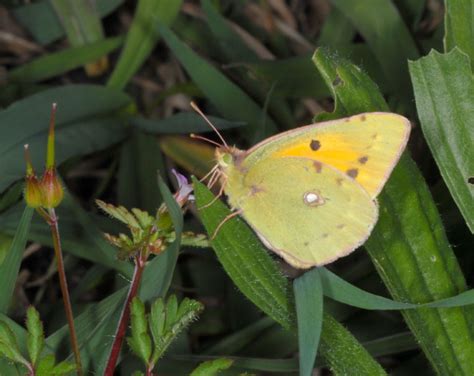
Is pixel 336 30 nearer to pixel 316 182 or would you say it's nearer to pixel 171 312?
pixel 316 182

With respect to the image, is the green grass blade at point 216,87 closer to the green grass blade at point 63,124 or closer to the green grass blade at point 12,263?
the green grass blade at point 63,124


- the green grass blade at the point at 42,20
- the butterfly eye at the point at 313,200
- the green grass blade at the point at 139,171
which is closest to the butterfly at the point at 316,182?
the butterfly eye at the point at 313,200

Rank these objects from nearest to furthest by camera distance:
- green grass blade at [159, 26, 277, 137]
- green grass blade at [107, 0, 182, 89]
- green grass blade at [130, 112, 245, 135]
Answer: green grass blade at [130, 112, 245, 135], green grass blade at [159, 26, 277, 137], green grass blade at [107, 0, 182, 89]

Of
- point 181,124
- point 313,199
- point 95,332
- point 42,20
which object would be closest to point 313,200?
point 313,199

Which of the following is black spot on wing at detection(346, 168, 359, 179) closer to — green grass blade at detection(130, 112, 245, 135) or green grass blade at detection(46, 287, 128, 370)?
green grass blade at detection(46, 287, 128, 370)

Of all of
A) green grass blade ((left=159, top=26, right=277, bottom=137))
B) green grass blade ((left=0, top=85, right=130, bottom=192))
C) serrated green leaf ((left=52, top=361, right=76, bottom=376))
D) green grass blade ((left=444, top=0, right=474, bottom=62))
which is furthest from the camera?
green grass blade ((left=159, top=26, right=277, bottom=137))

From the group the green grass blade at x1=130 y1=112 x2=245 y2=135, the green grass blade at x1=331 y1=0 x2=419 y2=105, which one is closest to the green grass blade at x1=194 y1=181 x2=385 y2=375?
the green grass blade at x1=130 y1=112 x2=245 y2=135

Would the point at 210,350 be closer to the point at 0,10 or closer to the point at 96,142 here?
the point at 96,142
